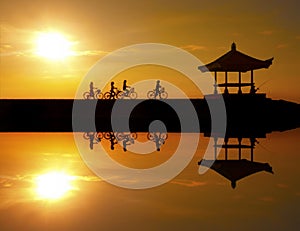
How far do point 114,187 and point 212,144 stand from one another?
817cm

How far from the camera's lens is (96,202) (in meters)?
8.48

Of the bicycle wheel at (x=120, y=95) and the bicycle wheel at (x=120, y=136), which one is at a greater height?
the bicycle wheel at (x=120, y=95)

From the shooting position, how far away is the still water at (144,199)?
7.15 meters

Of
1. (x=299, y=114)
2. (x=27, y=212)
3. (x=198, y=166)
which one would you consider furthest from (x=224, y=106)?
(x=27, y=212)

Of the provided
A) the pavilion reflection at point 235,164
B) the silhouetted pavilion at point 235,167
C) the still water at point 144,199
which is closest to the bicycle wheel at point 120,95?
the pavilion reflection at point 235,164

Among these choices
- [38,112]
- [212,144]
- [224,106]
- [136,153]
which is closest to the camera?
[136,153]

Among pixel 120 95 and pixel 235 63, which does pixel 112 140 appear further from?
pixel 120 95

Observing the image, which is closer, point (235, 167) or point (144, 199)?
point (144, 199)

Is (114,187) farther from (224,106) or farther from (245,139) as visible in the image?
(224,106)

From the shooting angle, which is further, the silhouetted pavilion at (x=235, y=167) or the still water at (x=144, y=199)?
the silhouetted pavilion at (x=235, y=167)

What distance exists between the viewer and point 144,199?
872cm

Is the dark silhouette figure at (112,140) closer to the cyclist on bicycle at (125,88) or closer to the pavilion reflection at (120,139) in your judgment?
the pavilion reflection at (120,139)

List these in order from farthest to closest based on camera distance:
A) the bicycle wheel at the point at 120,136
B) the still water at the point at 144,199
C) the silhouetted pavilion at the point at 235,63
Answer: the silhouetted pavilion at the point at 235,63 < the bicycle wheel at the point at 120,136 < the still water at the point at 144,199

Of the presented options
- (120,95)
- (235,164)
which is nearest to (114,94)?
(120,95)
